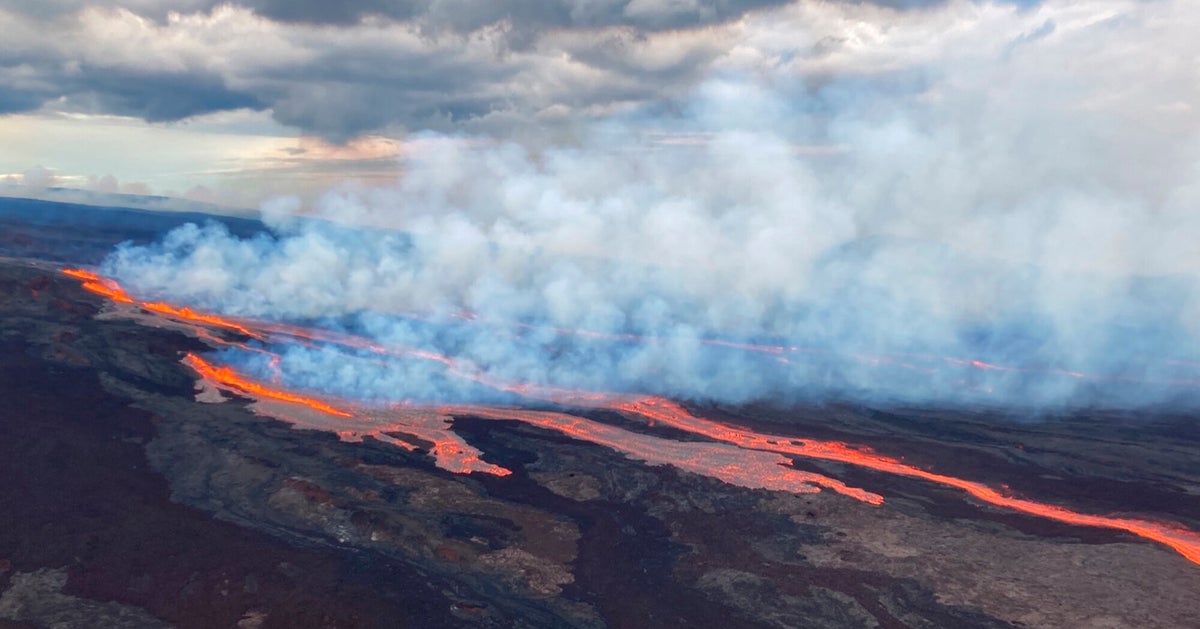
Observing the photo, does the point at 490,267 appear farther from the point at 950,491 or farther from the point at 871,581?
the point at 871,581

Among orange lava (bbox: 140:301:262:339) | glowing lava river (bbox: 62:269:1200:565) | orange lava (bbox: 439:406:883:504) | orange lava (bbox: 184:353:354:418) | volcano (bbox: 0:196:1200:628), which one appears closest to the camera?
volcano (bbox: 0:196:1200:628)

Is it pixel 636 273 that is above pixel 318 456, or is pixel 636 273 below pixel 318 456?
above

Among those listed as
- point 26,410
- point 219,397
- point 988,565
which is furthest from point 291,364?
point 988,565

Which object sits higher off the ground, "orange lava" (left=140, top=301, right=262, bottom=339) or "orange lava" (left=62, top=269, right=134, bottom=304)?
"orange lava" (left=62, top=269, right=134, bottom=304)

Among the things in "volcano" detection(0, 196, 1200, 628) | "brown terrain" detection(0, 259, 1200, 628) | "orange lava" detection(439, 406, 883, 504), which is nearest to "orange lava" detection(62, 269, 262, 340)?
"volcano" detection(0, 196, 1200, 628)

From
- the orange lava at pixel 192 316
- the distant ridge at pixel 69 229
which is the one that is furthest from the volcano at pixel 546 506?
the distant ridge at pixel 69 229

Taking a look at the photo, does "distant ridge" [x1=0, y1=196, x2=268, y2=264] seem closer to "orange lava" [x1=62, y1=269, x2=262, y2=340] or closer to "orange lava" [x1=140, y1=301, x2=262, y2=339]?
"orange lava" [x1=62, y1=269, x2=262, y2=340]

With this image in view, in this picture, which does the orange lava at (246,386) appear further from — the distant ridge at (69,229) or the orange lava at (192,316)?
the distant ridge at (69,229)
